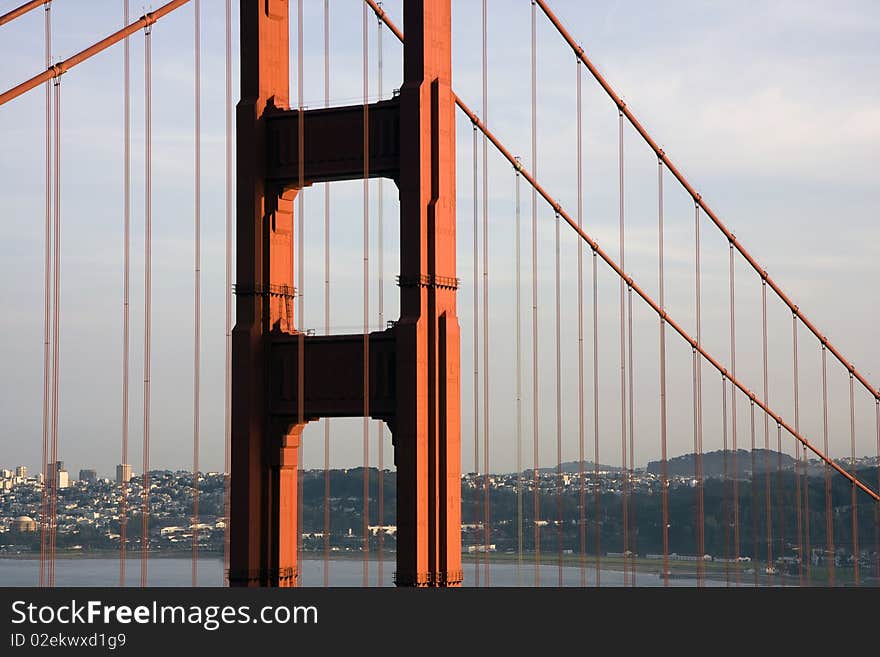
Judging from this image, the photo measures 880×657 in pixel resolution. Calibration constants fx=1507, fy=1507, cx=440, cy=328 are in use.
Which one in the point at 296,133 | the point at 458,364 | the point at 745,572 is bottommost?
the point at 745,572

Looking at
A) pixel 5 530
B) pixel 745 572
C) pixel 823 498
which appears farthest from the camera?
pixel 5 530

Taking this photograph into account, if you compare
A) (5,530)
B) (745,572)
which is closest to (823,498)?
(745,572)
